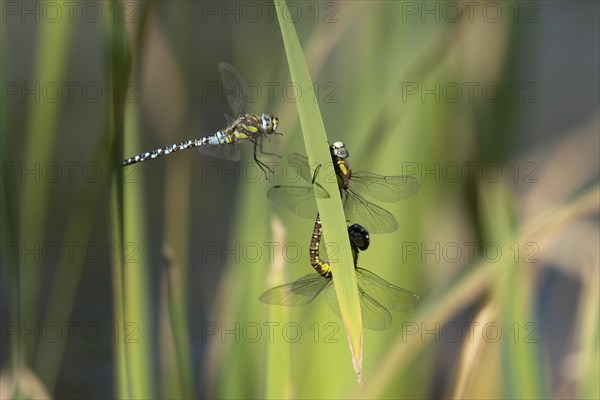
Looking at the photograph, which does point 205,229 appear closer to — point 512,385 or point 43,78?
point 43,78

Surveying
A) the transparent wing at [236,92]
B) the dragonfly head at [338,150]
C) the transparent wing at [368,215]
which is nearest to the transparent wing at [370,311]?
the transparent wing at [368,215]

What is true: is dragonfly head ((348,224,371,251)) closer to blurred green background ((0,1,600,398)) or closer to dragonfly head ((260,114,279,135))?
blurred green background ((0,1,600,398))

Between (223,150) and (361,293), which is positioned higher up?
(223,150)

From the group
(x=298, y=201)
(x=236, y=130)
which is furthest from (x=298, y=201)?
(x=236, y=130)

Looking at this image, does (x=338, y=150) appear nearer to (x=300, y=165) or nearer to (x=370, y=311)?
(x=300, y=165)

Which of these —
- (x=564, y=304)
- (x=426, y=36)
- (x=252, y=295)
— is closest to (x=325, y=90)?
(x=426, y=36)

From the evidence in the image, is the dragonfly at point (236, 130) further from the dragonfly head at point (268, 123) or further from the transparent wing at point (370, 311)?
the transparent wing at point (370, 311)
